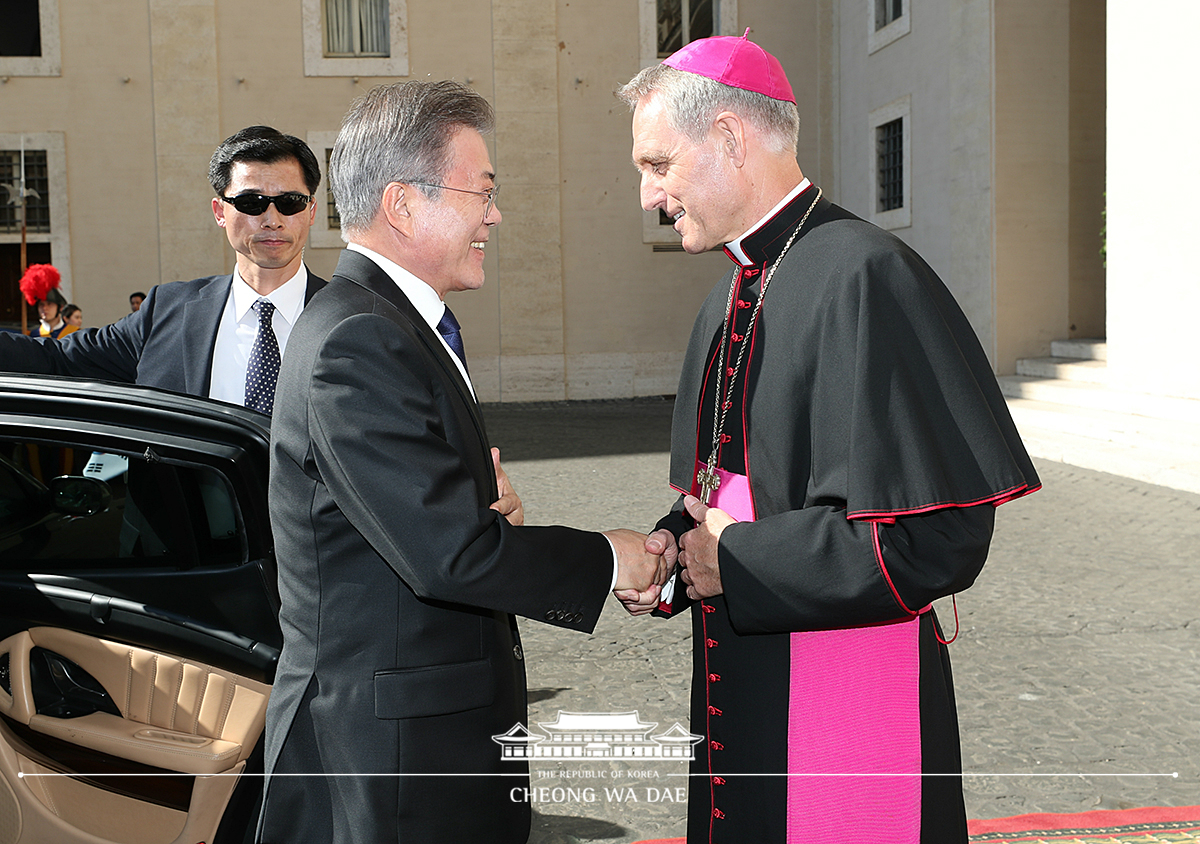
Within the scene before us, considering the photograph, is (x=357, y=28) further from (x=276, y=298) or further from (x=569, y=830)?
(x=569, y=830)

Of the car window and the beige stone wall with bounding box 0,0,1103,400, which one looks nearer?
the car window

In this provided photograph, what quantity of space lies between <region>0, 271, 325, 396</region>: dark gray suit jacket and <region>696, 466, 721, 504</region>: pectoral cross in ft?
5.41

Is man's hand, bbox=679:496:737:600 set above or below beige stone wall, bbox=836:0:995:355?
below

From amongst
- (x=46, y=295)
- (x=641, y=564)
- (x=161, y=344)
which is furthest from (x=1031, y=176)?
(x=641, y=564)

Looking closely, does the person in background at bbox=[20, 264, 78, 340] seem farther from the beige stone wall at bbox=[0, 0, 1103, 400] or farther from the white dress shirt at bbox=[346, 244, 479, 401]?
the white dress shirt at bbox=[346, 244, 479, 401]

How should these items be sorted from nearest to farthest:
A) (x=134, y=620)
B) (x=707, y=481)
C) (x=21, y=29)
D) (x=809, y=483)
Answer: (x=809, y=483)
(x=707, y=481)
(x=134, y=620)
(x=21, y=29)

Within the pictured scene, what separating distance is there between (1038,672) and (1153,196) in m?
8.52

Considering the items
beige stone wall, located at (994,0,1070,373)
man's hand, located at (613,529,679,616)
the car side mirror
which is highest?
beige stone wall, located at (994,0,1070,373)

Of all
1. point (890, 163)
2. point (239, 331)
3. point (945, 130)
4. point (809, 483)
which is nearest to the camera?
point (809, 483)

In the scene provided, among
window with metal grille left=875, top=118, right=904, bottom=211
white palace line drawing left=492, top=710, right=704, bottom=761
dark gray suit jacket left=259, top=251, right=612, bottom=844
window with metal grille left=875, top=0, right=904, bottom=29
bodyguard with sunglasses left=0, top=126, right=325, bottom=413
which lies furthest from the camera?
window with metal grille left=875, top=118, right=904, bottom=211

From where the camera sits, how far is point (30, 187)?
18.6 meters

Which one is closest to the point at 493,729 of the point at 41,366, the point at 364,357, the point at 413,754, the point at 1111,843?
the point at 413,754

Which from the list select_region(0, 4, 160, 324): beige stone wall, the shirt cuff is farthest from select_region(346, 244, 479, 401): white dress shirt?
select_region(0, 4, 160, 324): beige stone wall

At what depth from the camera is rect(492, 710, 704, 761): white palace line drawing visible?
1911mm
